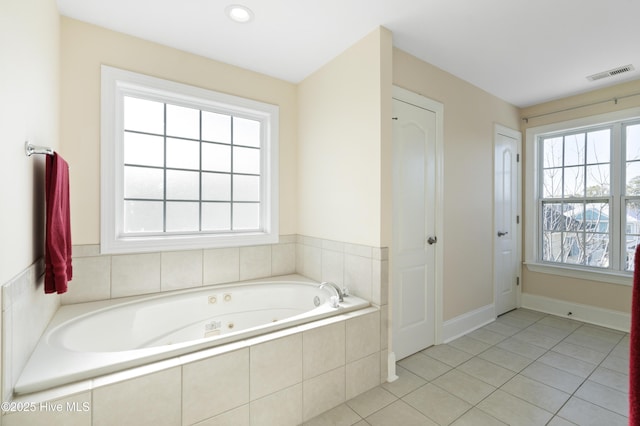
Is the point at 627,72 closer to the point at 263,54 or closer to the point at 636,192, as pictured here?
the point at 636,192

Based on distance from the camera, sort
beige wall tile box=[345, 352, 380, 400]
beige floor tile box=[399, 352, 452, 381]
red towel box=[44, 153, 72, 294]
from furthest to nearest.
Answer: beige floor tile box=[399, 352, 452, 381] < beige wall tile box=[345, 352, 380, 400] < red towel box=[44, 153, 72, 294]

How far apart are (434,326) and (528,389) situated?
30.3 inches

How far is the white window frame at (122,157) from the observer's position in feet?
6.72

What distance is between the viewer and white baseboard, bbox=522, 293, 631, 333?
2932mm

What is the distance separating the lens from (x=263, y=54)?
2.38 metres

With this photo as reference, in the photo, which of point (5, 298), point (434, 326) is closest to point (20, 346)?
point (5, 298)

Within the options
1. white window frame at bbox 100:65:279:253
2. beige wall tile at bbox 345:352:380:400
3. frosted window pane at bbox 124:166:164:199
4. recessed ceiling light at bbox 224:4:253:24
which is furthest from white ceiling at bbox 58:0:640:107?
beige wall tile at bbox 345:352:380:400

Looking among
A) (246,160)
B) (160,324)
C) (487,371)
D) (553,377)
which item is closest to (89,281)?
(160,324)

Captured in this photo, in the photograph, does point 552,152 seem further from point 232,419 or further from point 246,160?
point 232,419

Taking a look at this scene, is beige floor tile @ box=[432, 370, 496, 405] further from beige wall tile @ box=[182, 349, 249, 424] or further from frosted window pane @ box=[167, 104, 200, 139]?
frosted window pane @ box=[167, 104, 200, 139]

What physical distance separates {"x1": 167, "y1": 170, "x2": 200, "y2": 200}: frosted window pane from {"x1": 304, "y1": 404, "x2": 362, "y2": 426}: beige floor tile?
76.4 inches

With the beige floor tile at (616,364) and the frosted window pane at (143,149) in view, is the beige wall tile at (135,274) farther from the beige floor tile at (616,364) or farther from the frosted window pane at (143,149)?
the beige floor tile at (616,364)

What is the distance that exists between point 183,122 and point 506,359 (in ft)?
11.2

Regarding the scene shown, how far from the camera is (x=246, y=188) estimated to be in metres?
2.82
